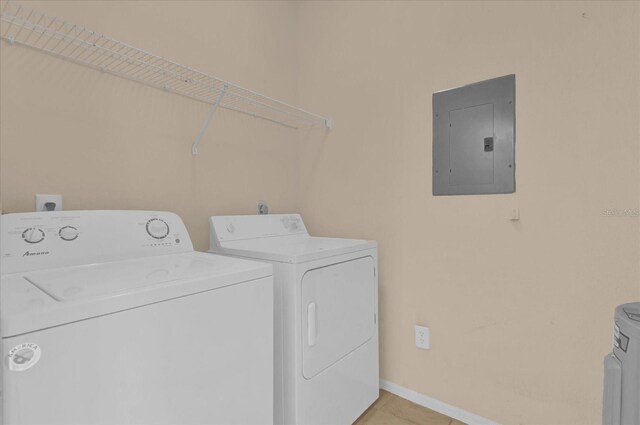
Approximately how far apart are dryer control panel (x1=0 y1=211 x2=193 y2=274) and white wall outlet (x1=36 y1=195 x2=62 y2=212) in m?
0.11

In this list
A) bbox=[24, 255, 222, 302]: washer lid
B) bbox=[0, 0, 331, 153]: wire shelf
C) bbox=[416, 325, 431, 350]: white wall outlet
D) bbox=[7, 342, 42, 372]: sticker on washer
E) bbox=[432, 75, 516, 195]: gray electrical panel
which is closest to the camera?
bbox=[7, 342, 42, 372]: sticker on washer

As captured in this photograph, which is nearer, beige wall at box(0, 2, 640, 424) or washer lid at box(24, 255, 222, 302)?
washer lid at box(24, 255, 222, 302)

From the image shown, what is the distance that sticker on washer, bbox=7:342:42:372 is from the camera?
2.01ft

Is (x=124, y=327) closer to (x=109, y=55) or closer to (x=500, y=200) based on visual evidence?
(x=109, y=55)

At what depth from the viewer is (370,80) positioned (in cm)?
196

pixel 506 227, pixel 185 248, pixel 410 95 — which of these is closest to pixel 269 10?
pixel 410 95

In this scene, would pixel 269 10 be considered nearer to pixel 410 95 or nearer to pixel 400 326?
pixel 410 95

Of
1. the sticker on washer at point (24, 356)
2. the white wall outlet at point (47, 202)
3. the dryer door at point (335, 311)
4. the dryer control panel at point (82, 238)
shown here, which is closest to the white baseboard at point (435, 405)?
the dryer door at point (335, 311)

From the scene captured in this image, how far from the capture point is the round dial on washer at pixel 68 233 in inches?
43.1

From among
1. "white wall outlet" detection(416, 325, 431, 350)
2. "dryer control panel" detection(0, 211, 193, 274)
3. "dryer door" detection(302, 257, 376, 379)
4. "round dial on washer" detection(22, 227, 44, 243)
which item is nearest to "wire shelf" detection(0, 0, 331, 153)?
"dryer control panel" detection(0, 211, 193, 274)

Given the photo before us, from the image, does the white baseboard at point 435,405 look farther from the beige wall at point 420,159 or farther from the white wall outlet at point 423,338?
the white wall outlet at point 423,338

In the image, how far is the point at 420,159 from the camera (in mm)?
1765

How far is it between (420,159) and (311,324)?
1057 millimetres

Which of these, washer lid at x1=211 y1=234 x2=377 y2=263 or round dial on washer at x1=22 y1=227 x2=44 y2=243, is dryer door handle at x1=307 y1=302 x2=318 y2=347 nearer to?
washer lid at x1=211 y1=234 x2=377 y2=263
